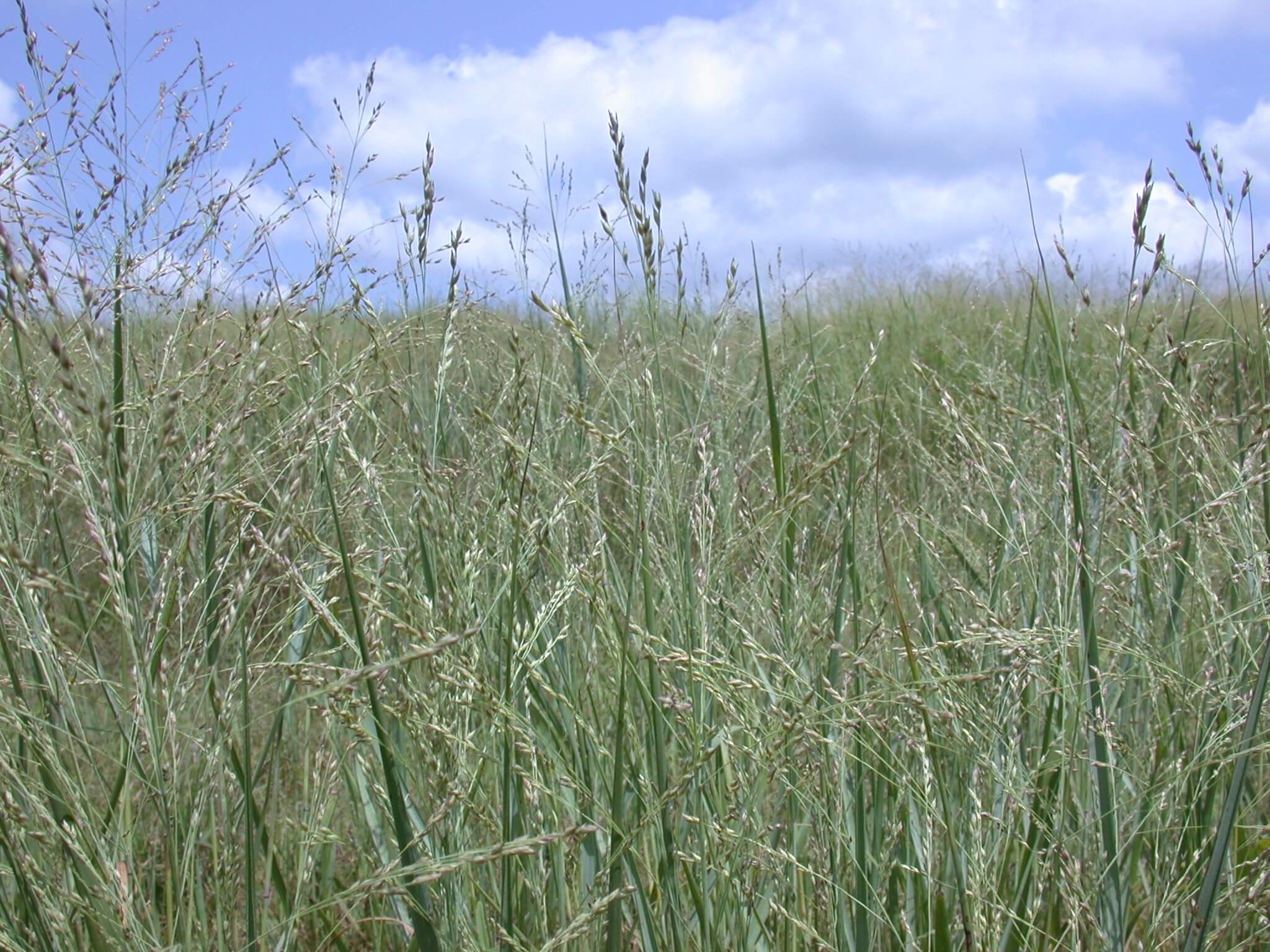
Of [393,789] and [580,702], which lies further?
[580,702]

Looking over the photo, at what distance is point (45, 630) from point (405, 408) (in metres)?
0.46

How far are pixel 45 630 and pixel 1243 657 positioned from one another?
1479 millimetres

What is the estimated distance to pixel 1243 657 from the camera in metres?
1.28

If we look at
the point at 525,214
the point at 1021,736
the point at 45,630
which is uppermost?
the point at 525,214

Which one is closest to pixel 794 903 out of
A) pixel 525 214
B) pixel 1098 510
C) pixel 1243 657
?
pixel 1243 657

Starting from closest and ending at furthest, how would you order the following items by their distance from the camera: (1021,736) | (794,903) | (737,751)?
(737,751) → (794,903) → (1021,736)

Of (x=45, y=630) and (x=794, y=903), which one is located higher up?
(x=45, y=630)

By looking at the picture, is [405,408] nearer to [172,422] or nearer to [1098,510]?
[172,422]

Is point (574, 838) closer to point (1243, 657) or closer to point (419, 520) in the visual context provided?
point (419, 520)

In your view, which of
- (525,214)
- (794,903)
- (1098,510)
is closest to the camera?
(794,903)

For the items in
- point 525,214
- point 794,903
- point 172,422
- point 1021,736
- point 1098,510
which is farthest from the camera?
point 525,214

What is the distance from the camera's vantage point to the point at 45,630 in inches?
36.9

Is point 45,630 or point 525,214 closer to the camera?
point 45,630

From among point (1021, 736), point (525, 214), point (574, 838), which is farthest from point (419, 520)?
point (525, 214)
